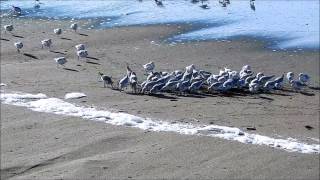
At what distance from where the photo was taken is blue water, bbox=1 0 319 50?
2453cm

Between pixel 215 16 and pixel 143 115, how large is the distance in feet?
53.5

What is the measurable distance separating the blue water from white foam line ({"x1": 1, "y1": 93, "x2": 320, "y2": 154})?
10.6m

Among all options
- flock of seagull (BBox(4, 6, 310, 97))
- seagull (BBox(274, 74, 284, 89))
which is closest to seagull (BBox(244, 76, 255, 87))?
flock of seagull (BBox(4, 6, 310, 97))

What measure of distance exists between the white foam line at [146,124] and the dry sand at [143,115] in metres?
0.37

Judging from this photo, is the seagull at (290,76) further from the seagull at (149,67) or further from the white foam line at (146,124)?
the white foam line at (146,124)

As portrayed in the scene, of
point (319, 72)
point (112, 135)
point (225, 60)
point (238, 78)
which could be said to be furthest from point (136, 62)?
point (112, 135)

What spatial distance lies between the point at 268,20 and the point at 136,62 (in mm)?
9537

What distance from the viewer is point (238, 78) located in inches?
672

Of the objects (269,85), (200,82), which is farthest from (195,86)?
(269,85)

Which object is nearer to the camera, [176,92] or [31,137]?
[31,137]

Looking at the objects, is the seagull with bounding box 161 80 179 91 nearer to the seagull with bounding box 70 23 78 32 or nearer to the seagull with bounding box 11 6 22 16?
the seagull with bounding box 70 23 78 32

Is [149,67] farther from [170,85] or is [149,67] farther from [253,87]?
[253,87]

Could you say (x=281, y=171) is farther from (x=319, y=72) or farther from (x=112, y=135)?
(x=319, y=72)

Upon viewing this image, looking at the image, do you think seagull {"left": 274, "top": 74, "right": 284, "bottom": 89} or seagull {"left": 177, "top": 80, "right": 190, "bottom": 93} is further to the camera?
seagull {"left": 274, "top": 74, "right": 284, "bottom": 89}
